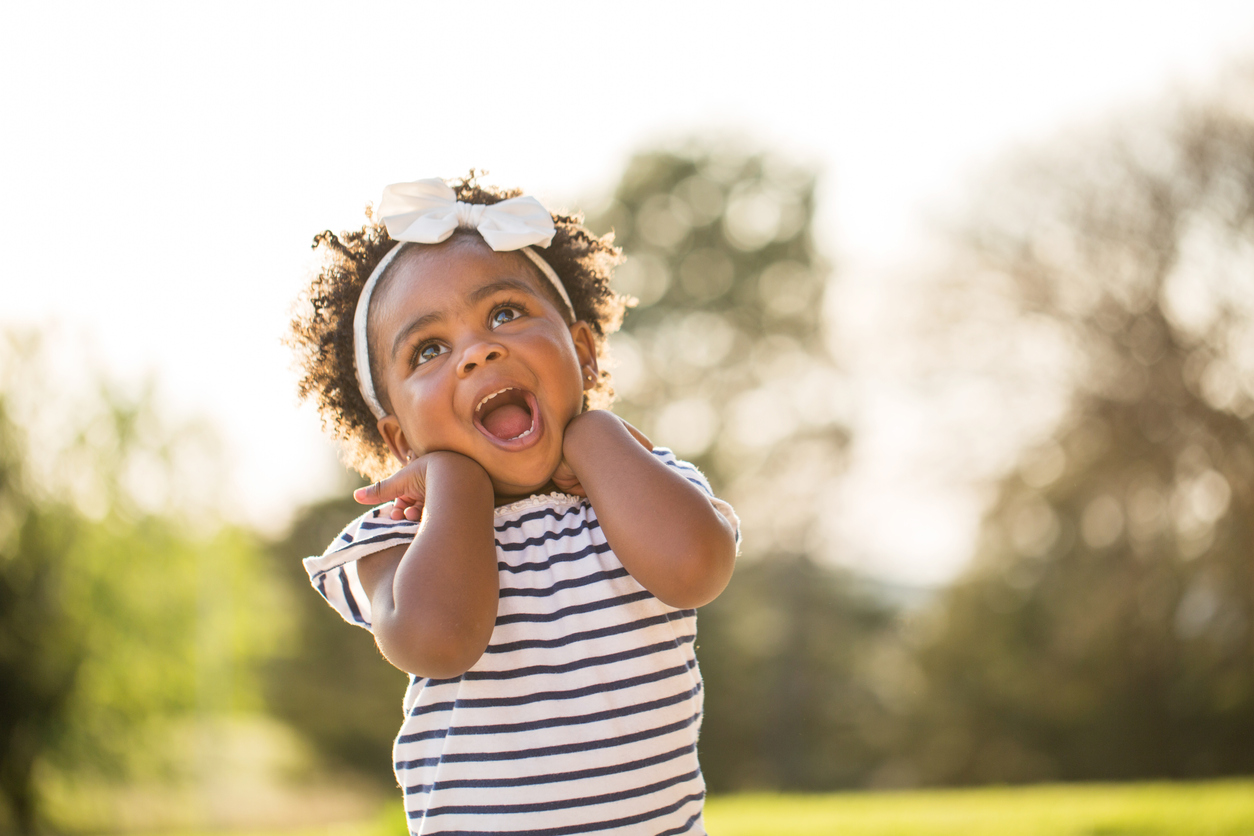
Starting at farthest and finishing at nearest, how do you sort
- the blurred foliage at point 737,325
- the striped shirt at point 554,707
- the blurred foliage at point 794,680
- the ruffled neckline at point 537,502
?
1. the blurred foliage at point 794,680
2. the blurred foliage at point 737,325
3. the ruffled neckline at point 537,502
4. the striped shirt at point 554,707

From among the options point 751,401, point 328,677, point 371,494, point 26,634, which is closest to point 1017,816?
point 371,494

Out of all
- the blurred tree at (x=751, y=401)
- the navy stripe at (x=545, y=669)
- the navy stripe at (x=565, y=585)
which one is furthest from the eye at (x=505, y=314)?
the blurred tree at (x=751, y=401)

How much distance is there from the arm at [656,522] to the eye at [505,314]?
290mm

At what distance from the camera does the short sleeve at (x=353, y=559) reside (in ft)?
5.32

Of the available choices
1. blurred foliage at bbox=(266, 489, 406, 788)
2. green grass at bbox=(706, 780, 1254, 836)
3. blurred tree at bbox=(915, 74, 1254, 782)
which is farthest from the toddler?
blurred foliage at bbox=(266, 489, 406, 788)

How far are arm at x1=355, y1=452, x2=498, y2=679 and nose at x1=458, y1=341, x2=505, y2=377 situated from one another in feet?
0.57

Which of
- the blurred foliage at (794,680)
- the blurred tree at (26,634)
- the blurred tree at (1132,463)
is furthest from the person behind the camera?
the blurred foliage at (794,680)

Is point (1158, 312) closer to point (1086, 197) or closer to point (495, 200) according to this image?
point (1086, 197)

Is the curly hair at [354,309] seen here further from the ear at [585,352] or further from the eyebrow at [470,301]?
the eyebrow at [470,301]

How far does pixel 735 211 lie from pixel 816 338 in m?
2.58

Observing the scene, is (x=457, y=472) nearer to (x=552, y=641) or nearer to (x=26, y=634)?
(x=552, y=641)

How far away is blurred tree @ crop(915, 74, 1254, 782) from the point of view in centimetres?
967

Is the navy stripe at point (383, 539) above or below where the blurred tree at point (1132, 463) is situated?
above

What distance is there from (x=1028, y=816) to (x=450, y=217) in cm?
502
